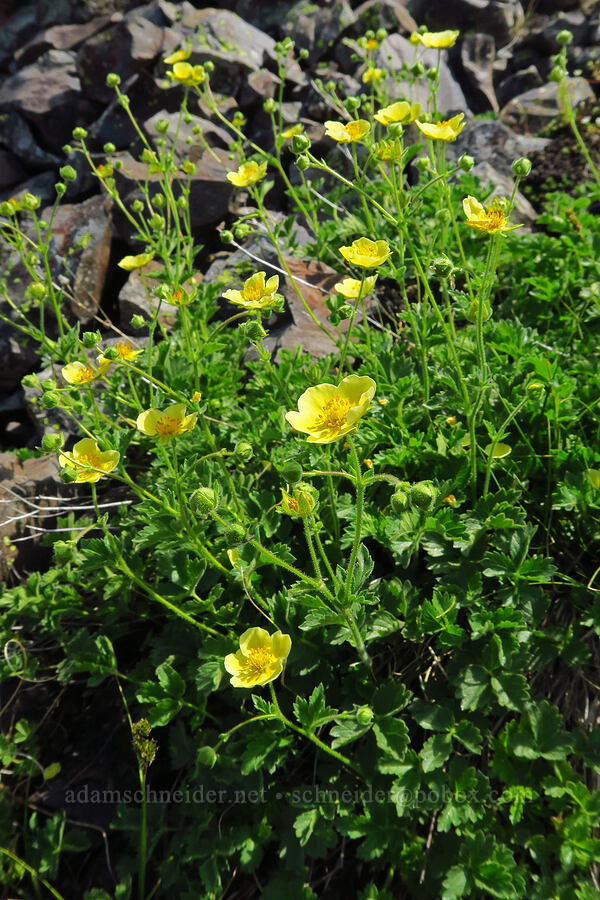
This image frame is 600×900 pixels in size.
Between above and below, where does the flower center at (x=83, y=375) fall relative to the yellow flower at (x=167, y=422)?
below

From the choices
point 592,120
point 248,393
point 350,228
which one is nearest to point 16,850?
point 248,393

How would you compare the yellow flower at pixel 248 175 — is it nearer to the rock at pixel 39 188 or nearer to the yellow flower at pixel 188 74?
the yellow flower at pixel 188 74

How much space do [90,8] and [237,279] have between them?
587cm

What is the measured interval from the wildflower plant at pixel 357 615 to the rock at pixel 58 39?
584 centimetres

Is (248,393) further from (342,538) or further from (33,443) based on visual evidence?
(33,443)

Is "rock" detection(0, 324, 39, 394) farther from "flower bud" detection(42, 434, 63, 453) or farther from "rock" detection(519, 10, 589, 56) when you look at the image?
"rock" detection(519, 10, 589, 56)

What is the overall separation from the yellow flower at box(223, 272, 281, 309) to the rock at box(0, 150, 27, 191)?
16.8 ft

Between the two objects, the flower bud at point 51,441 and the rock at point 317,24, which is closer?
the flower bud at point 51,441

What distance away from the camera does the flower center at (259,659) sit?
2.04 metres

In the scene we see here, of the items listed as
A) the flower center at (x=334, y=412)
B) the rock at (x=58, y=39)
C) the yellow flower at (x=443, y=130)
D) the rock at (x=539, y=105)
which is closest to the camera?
the flower center at (x=334, y=412)

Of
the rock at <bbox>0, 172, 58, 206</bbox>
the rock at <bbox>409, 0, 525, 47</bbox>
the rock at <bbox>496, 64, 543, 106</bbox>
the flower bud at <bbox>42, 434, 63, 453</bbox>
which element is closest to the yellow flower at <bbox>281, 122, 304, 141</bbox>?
the flower bud at <bbox>42, 434, 63, 453</bbox>

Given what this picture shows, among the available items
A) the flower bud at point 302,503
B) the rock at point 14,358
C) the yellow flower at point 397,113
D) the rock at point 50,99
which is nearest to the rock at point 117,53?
the rock at point 50,99

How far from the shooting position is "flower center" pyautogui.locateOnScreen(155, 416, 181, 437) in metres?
Answer: 2.11

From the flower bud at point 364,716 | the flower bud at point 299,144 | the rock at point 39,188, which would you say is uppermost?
the flower bud at point 299,144
